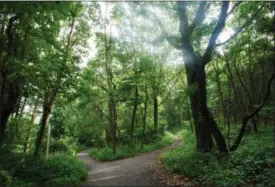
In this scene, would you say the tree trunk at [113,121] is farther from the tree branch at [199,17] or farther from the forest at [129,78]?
the tree branch at [199,17]

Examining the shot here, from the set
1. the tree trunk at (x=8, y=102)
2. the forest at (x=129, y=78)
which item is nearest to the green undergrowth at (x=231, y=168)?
the forest at (x=129, y=78)

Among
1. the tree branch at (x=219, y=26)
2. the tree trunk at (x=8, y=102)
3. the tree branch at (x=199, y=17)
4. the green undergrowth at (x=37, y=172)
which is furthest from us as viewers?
the tree trunk at (x=8, y=102)

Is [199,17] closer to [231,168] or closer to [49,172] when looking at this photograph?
[231,168]

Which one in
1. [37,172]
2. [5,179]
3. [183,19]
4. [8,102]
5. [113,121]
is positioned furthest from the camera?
[113,121]

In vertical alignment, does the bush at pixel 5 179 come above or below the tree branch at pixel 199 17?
below

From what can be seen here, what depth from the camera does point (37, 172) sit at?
9188 mm

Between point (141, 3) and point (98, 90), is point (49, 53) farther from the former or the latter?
point (98, 90)

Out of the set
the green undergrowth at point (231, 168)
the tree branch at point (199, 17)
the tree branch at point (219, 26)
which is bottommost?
the green undergrowth at point (231, 168)

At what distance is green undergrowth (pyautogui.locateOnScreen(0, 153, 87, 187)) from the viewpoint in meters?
8.28

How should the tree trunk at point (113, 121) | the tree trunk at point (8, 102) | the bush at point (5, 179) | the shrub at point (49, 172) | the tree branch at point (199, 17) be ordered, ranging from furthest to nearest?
the tree trunk at point (113, 121)
the tree trunk at point (8, 102)
the shrub at point (49, 172)
the bush at point (5, 179)
the tree branch at point (199, 17)

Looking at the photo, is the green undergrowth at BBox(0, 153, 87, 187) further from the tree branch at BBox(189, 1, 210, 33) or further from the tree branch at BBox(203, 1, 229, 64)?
the tree branch at BBox(189, 1, 210, 33)

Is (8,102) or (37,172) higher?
(8,102)

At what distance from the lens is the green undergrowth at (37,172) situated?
8281 mm

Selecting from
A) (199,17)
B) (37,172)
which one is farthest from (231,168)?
(37,172)
